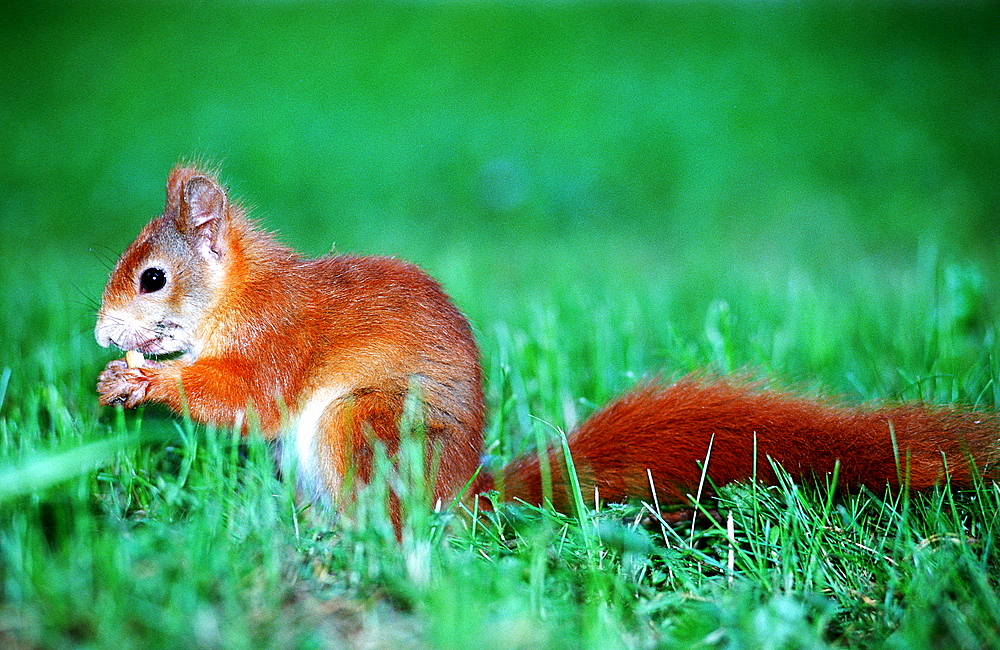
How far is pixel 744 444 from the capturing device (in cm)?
213

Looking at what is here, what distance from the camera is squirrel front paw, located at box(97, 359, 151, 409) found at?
7.28 feet

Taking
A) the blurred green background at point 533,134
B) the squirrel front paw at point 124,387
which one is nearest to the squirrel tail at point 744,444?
the squirrel front paw at point 124,387

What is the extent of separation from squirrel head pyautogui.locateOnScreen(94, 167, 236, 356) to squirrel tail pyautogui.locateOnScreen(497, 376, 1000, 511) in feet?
3.14

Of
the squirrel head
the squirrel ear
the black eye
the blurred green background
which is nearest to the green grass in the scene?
the blurred green background

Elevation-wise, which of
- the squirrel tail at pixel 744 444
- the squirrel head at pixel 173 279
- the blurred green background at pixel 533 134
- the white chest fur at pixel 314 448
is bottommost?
the squirrel tail at pixel 744 444

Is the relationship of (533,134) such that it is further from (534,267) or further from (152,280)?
Result: (152,280)

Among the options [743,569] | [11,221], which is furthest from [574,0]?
[743,569]

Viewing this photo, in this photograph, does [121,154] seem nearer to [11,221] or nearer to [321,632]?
[11,221]

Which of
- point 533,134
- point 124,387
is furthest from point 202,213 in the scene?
point 533,134

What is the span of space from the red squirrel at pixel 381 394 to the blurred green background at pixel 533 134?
216 centimetres

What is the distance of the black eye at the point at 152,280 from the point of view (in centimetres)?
237

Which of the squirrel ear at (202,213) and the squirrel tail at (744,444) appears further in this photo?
the squirrel ear at (202,213)

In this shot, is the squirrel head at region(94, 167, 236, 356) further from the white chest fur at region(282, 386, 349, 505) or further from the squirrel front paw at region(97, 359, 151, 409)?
the white chest fur at region(282, 386, 349, 505)

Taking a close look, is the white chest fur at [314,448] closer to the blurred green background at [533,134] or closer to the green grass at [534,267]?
the green grass at [534,267]
